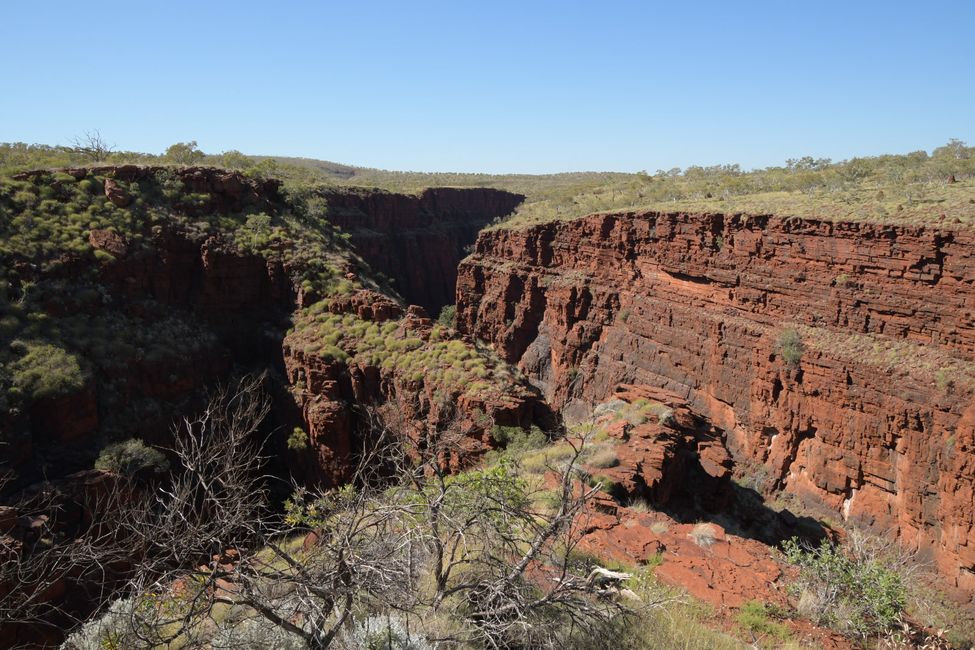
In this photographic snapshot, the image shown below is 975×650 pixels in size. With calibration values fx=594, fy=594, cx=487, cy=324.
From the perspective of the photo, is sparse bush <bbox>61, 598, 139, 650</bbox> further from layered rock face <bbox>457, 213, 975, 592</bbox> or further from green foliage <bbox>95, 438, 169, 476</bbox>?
layered rock face <bbox>457, 213, 975, 592</bbox>

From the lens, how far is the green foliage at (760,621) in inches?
277

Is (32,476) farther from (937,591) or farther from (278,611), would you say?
(937,591)

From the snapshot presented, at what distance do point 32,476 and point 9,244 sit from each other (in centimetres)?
878

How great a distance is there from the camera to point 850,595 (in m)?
7.84

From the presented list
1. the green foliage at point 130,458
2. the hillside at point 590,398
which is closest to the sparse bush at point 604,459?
the hillside at point 590,398

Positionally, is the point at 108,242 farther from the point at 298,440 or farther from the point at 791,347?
the point at 791,347

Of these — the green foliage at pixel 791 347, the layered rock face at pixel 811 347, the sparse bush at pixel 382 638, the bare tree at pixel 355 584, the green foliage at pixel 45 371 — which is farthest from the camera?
the green foliage at pixel 791 347

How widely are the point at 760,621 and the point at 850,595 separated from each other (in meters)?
1.62

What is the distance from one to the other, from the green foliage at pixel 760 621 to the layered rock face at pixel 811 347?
1391 cm

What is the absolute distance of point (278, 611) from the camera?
5.72m

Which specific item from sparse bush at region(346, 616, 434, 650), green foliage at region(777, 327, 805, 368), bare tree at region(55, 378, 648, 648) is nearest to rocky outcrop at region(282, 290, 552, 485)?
bare tree at region(55, 378, 648, 648)

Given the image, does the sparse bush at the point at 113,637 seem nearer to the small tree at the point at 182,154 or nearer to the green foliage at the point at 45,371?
the green foliage at the point at 45,371

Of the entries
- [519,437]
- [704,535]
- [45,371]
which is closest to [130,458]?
[45,371]

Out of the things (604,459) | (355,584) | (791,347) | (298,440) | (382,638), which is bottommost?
(298,440)
